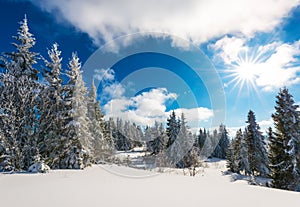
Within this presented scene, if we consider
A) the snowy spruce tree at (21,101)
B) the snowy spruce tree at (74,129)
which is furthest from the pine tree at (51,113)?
the snowy spruce tree at (21,101)

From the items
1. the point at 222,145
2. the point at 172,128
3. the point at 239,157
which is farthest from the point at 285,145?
the point at 222,145

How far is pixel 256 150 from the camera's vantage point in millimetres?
24859

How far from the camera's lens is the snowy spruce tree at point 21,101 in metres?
11.6

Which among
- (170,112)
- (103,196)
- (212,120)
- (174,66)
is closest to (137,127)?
(170,112)

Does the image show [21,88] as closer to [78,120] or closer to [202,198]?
[78,120]

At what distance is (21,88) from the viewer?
12.3 meters

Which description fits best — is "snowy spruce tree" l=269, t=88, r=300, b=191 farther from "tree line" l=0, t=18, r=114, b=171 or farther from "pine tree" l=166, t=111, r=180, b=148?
"pine tree" l=166, t=111, r=180, b=148

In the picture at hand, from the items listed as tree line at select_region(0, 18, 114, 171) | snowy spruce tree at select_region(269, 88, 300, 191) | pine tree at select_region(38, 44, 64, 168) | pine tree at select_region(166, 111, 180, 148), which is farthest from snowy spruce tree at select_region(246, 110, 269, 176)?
pine tree at select_region(38, 44, 64, 168)

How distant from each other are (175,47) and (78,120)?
38.7ft

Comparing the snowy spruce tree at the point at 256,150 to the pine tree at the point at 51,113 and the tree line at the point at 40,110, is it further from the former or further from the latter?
the pine tree at the point at 51,113

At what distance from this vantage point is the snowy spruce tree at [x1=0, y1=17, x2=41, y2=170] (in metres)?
11.6

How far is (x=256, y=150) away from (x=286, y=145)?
11.5 metres

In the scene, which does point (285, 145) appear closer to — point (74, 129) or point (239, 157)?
point (239, 157)

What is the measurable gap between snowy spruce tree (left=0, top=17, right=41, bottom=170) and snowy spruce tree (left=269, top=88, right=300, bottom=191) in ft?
60.3
